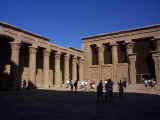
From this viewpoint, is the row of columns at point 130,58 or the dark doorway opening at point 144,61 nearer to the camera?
the row of columns at point 130,58

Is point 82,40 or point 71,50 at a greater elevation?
point 82,40

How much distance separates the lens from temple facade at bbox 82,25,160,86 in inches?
883

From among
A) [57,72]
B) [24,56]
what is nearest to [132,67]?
[57,72]

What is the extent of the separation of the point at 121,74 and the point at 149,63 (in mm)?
4946

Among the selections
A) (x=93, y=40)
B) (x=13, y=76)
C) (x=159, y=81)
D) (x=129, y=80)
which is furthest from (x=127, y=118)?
(x=93, y=40)

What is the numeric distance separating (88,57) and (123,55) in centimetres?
628

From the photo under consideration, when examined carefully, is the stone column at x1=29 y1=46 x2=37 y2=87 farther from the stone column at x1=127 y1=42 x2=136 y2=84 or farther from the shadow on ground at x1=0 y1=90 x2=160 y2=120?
the stone column at x1=127 y1=42 x2=136 y2=84

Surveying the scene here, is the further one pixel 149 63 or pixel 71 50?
pixel 71 50

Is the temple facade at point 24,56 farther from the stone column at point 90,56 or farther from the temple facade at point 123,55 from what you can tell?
the temple facade at point 123,55

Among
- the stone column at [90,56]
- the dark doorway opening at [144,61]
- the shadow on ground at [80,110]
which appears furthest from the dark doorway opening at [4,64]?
the dark doorway opening at [144,61]

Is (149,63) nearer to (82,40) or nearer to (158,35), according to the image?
(158,35)

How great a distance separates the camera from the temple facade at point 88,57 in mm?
18859

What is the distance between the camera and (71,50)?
86.5ft

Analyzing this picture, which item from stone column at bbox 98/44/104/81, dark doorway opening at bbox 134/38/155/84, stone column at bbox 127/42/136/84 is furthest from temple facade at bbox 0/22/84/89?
dark doorway opening at bbox 134/38/155/84
